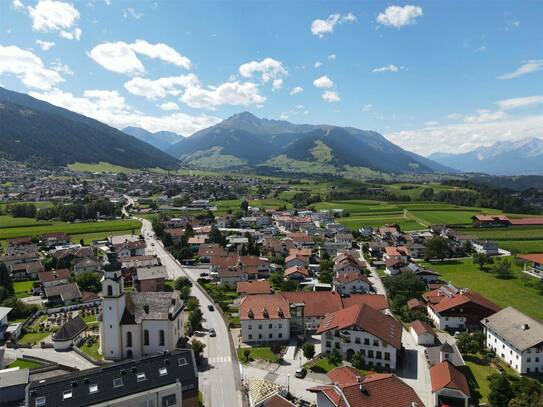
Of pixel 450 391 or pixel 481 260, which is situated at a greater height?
pixel 450 391

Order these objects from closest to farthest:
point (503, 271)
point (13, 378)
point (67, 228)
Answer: point (13, 378)
point (503, 271)
point (67, 228)

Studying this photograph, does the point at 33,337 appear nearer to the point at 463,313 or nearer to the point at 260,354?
the point at 260,354

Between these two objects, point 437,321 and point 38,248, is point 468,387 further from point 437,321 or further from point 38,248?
point 38,248

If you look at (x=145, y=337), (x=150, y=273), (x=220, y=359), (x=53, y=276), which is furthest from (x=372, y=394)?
(x=53, y=276)

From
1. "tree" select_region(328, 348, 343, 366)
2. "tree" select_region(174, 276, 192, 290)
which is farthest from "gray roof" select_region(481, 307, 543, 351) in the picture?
"tree" select_region(174, 276, 192, 290)

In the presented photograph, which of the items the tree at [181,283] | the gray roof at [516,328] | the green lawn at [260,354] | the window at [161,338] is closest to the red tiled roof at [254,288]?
the tree at [181,283]

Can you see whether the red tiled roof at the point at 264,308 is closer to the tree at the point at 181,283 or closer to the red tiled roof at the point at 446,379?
the red tiled roof at the point at 446,379

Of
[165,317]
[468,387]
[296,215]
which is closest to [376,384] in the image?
[468,387]
